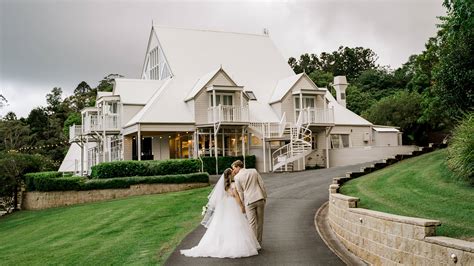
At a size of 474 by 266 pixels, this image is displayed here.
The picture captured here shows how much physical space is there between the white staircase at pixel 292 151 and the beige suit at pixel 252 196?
21.4 m

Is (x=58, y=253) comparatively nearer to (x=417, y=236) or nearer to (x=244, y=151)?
(x=417, y=236)

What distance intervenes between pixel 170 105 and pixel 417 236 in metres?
27.3

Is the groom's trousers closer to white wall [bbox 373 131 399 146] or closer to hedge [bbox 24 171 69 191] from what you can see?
hedge [bbox 24 171 69 191]

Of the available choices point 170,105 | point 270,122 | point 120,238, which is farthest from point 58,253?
point 270,122

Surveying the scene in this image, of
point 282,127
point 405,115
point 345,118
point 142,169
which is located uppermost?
point 405,115

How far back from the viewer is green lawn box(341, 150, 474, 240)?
9241 mm

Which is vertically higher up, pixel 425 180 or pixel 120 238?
pixel 425 180

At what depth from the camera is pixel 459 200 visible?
10867mm

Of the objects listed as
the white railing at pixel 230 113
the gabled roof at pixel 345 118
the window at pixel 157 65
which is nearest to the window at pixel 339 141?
the gabled roof at pixel 345 118

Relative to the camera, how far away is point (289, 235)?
1316cm

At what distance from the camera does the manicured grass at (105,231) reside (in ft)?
43.3

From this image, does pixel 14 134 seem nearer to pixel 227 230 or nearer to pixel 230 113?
pixel 230 113

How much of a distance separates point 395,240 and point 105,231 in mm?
11356

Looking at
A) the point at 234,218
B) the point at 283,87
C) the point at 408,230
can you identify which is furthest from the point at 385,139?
the point at 408,230
